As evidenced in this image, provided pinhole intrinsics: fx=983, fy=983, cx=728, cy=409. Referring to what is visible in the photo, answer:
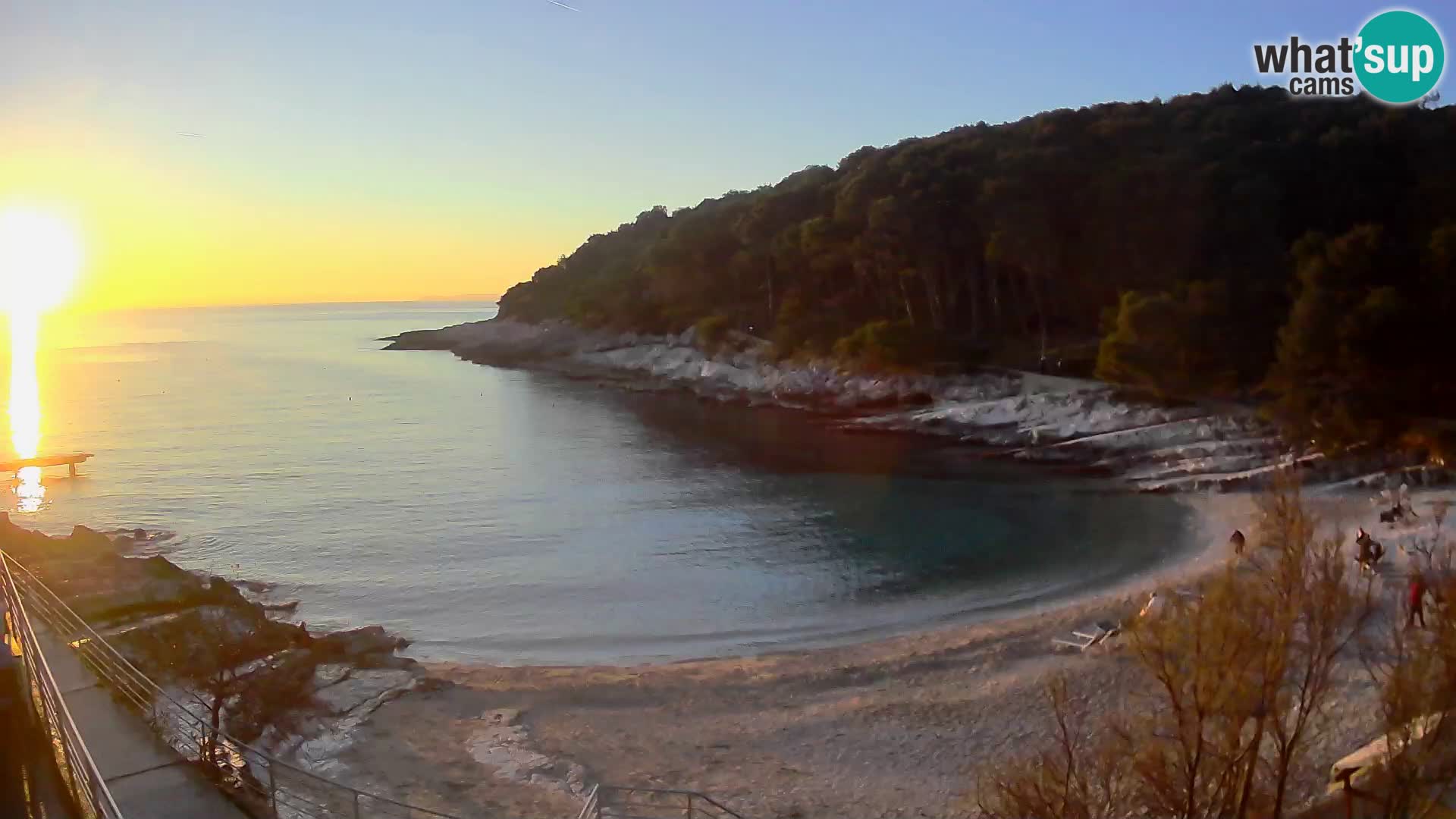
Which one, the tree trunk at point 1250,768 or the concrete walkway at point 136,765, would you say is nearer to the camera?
the tree trunk at point 1250,768

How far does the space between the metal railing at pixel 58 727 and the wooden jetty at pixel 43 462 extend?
127 ft

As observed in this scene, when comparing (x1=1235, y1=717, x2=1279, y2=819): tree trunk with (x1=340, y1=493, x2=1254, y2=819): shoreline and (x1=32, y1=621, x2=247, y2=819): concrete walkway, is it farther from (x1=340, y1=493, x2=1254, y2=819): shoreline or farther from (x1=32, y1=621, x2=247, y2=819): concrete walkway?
(x1=32, y1=621, x2=247, y2=819): concrete walkway

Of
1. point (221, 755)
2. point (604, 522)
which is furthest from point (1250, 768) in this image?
point (604, 522)

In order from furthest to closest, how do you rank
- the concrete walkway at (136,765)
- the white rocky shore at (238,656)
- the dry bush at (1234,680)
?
1. the white rocky shore at (238,656)
2. the concrete walkway at (136,765)
3. the dry bush at (1234,680)

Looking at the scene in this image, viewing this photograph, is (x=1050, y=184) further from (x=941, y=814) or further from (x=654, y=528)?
(x=941, y=814)

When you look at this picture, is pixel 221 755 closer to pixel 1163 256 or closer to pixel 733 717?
pixel 733 717

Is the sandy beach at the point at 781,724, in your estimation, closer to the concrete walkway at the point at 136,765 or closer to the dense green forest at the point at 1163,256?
the concrete walkway at the point at 136,765

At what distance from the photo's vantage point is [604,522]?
2908 centimetres

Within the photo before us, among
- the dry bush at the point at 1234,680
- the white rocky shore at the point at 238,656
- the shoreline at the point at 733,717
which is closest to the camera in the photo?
the dry bush at the point at 1234,680

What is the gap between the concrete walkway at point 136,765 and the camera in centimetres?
636

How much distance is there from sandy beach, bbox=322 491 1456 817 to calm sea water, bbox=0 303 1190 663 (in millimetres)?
1992

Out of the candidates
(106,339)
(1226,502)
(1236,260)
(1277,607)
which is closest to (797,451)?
(1226,502)

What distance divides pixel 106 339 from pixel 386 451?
178387 millimetres

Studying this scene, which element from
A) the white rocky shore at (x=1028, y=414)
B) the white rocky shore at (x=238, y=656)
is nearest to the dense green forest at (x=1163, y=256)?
the white rocky shore at (x=1028, y=414)
